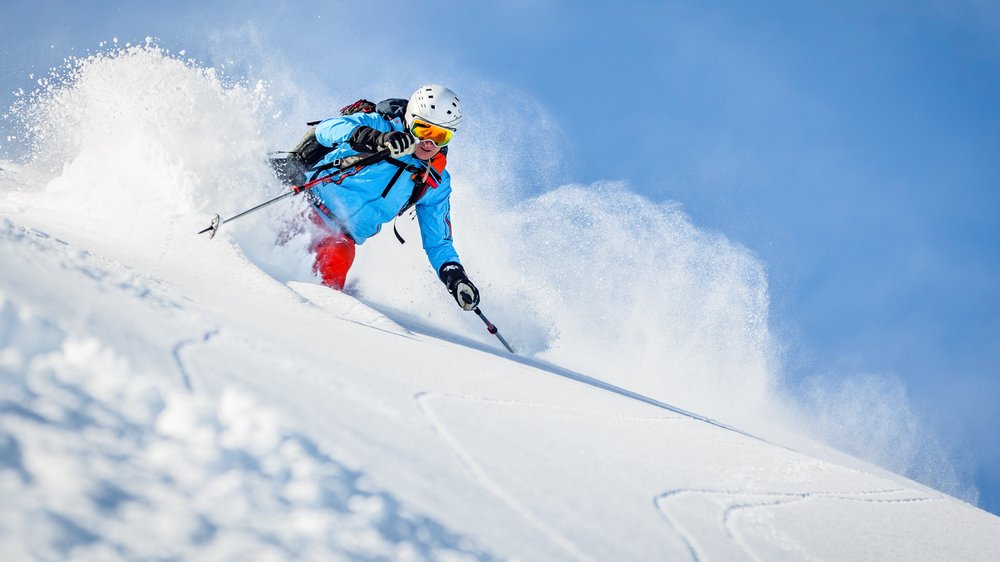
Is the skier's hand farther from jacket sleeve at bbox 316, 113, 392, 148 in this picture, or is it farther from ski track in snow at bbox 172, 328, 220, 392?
ski track in snow at bbox 172, 328, 220, 392

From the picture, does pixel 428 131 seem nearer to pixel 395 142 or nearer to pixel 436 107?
pixel 436 107

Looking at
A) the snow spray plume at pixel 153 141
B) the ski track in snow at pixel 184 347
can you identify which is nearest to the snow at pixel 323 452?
the ski track in snow at pixel 184 347

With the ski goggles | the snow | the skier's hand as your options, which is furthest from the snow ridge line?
the ski goggles

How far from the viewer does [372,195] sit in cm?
576

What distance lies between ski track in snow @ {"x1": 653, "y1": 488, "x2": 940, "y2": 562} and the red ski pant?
4322 mm

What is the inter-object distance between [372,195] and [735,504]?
4.69 metres

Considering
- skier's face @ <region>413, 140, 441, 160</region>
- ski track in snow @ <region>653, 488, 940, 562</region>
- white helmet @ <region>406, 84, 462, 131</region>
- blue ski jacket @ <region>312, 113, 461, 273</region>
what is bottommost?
ski track in snow @ <region>653, 488, 940, 562</region>

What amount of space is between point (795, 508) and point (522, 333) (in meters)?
6.16

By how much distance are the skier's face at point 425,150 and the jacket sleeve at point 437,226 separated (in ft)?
1.79

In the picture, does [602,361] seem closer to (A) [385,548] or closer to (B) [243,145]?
(B) [243,145]

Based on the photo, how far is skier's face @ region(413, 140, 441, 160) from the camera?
545 centimetres

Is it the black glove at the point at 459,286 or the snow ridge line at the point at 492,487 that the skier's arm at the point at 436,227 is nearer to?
the black glove at the point at 459,286

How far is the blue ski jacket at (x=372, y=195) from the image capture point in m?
5.61

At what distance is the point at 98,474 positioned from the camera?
1011mm
